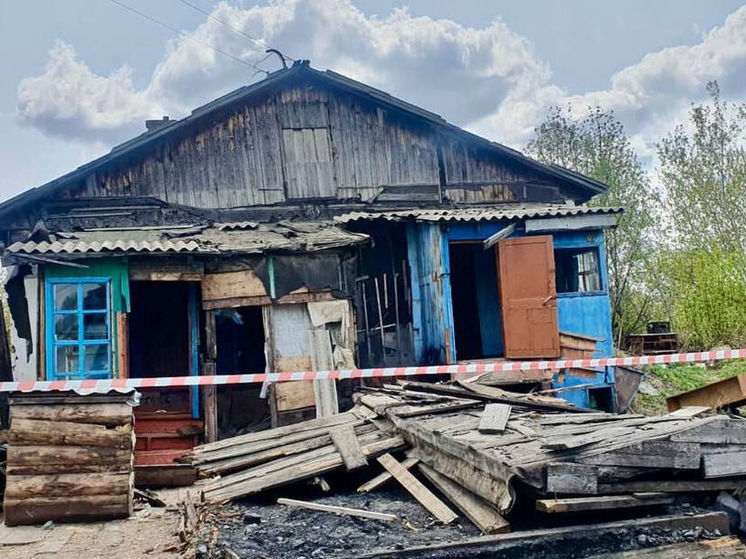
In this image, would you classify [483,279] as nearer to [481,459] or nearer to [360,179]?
[360,179]

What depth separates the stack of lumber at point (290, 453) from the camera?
6281 mm

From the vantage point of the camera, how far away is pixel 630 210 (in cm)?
2178

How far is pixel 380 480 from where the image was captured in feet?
20.4

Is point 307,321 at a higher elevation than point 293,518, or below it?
higher

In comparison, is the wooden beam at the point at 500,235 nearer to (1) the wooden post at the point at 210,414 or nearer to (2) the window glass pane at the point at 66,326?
(1) the wooden post at the point at 210,414

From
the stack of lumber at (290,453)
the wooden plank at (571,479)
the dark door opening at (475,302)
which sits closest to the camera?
the wooden plank at (571,479)

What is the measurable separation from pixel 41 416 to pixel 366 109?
942cm

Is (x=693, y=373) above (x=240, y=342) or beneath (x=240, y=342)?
beneath

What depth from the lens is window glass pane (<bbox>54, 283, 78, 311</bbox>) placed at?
10281mm

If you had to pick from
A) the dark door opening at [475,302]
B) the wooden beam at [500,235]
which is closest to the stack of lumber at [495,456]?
the wooden beam at [500,235]

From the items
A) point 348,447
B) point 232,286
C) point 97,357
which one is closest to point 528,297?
point 232,286

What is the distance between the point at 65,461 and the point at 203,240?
5245mm

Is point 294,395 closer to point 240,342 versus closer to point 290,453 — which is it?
point 240,342

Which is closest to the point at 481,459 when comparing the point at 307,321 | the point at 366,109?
the point at 307,321
